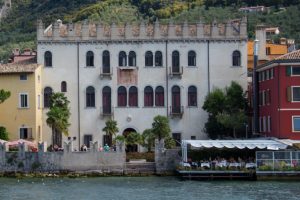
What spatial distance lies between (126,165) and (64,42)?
1513 centimetres

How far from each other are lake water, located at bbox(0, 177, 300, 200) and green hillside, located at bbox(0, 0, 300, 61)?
157ft

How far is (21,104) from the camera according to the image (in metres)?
87.9

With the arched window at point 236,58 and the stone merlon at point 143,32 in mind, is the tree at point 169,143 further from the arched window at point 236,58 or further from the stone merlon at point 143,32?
the stone merlon at point 143,32

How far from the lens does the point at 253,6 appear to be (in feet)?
467

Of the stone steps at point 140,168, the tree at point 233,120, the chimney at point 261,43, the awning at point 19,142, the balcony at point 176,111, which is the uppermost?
the chimney at point 261,43

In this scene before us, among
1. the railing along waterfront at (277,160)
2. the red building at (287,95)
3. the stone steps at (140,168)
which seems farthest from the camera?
the red building at (287,95)

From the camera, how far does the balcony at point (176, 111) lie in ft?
294

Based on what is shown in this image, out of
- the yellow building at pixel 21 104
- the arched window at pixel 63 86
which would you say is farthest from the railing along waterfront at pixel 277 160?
the arched window at pixel 63 86

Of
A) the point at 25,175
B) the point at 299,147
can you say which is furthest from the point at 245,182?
the point at 25,175

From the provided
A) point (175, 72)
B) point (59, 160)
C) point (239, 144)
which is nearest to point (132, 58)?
point (175, 72)

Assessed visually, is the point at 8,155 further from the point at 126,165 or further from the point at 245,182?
the point at 245,182

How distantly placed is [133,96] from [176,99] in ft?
11.8

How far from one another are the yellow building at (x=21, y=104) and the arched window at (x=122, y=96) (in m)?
6.98

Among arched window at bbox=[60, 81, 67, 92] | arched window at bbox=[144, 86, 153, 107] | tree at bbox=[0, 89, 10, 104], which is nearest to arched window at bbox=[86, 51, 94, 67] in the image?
arched window at bbox=[60, 81, 67, 92]
